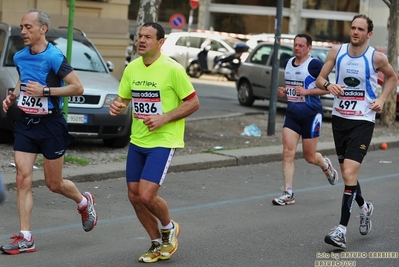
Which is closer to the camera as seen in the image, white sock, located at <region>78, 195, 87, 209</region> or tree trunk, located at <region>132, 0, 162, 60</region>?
white sock, located at <region>78, 195, 87, 209</region>

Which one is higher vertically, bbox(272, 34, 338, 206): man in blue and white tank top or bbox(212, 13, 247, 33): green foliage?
bbox(272, 34, 338, 206): man in blue and white tank top

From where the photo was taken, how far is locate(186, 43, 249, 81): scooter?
32.3m

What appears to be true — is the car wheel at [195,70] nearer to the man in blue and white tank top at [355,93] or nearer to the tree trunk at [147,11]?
the tree trunk at [147,11]

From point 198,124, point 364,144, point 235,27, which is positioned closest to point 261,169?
point 198,124

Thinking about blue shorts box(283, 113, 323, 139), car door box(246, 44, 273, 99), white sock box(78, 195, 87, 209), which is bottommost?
car door box(246, 44, 273, 99)

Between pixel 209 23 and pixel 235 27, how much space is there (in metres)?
1.89

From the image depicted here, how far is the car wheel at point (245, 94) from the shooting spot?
73.3 feet

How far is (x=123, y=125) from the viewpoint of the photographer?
526 inches

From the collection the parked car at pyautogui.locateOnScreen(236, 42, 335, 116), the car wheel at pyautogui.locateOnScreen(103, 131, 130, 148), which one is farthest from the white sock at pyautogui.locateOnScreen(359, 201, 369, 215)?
the parked car at pyautogui.locateOnScreen(236, 42, 335, 116)

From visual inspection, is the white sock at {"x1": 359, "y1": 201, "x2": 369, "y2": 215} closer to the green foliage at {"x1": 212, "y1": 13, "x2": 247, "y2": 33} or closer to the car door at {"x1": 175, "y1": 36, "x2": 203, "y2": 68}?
the car door at {"x1": 175, "y1": 36, "x2": 203, "y2": 68}

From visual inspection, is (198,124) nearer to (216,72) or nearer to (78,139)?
(78,139)

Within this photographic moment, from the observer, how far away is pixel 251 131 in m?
16.6

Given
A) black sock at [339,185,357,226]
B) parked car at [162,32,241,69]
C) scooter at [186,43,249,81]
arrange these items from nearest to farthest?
black sock at [339,185,357,226] → scooter at [186,43,249,81] → parked car at [162,32,241,69]

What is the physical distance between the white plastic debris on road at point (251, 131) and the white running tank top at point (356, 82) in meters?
8.42
